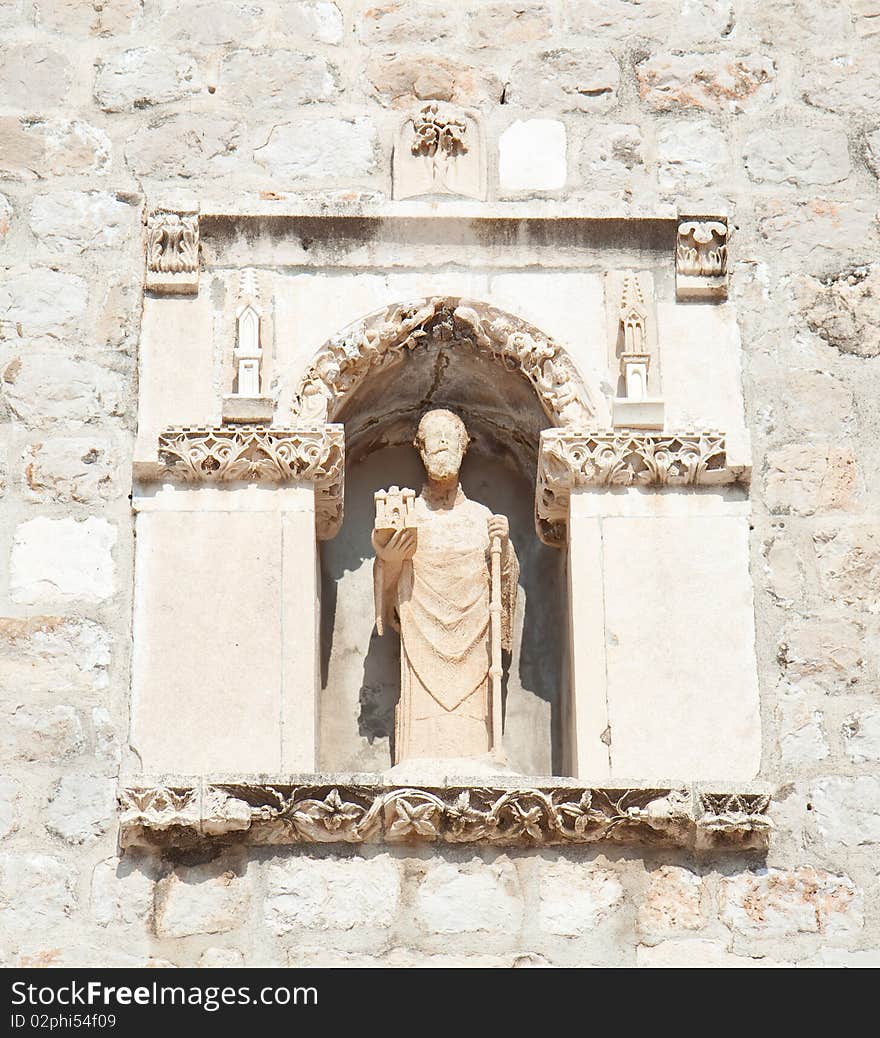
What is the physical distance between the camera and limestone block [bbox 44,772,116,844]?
631 cm

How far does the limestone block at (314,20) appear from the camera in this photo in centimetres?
753

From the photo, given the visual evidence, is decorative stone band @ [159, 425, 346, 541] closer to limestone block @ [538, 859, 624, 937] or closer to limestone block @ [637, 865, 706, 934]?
limestone block @ [538, 859, 624, 937]

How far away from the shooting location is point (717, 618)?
21.7 feet

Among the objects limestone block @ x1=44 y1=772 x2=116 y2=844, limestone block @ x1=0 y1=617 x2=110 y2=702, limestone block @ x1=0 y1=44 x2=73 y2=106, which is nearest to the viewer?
limestone block @ x1=44 y1=772 x2=116 y2=844

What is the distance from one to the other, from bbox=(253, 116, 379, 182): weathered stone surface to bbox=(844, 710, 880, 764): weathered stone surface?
2.35 m

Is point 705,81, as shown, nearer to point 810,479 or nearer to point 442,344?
point 442,344

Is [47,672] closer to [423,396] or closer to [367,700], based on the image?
[367,700]

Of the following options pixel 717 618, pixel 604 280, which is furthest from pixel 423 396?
pixel 717 618

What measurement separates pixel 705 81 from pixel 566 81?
18.0 inches

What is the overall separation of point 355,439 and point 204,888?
1.78 meters

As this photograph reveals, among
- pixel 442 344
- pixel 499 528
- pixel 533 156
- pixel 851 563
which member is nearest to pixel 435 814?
pixel 499 528

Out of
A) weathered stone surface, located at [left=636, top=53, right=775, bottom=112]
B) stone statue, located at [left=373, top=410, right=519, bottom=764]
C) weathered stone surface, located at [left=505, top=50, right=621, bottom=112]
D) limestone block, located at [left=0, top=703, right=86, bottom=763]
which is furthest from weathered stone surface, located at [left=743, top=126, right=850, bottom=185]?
limestone block, located at [left=0, top=703, right=86, bottom=763]

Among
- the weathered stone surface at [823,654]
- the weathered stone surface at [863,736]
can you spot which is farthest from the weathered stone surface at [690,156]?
the weathered stone surface at [863,736]
